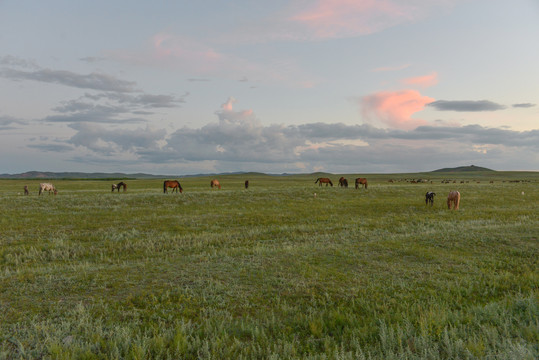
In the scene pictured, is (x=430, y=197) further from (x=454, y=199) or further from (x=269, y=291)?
(x=269, y=291)

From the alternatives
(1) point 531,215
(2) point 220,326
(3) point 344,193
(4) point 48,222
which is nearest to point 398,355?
(2) point 220,326

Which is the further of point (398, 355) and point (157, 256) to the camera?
point (157, 256)

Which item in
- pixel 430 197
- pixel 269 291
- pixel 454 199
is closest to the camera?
pixel 269 291

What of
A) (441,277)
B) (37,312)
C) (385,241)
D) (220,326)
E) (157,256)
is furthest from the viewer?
(385,241)

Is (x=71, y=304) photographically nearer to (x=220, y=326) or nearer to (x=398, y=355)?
(x=220, y=326)

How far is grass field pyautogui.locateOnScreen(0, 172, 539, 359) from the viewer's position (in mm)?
5586

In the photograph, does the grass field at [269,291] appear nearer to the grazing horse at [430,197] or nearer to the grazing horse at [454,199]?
the grazing horse at [454,199]

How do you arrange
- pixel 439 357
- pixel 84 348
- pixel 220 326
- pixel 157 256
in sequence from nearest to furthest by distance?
pixel 439 357 < pixel 84 348 < pixel 220 326 < pixel 157 256

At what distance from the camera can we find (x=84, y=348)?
5578mm

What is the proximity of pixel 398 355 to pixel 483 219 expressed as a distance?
68.1ft

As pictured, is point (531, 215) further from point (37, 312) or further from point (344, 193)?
point (37, 312)

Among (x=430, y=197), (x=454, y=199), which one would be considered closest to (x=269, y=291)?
(x=454, y=199)

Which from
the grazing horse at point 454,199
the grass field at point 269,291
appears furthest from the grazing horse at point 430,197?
the grass field at point 269,291

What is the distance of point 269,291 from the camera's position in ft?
28.5
